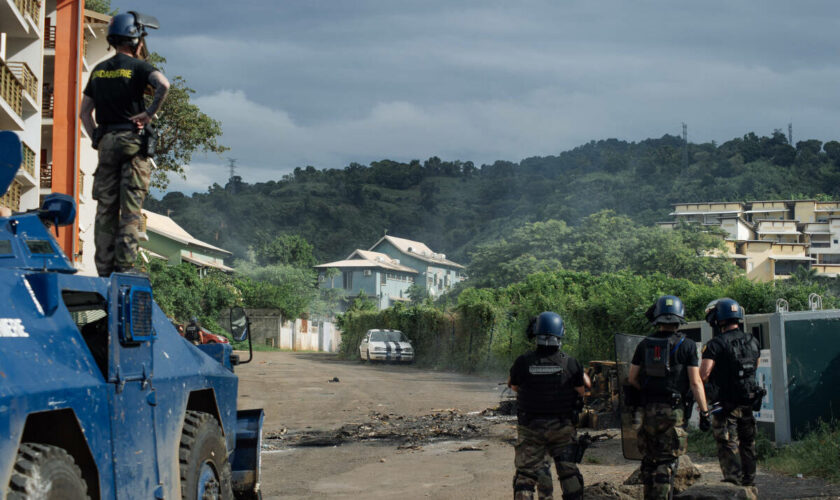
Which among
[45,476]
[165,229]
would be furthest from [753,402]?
[165,229]

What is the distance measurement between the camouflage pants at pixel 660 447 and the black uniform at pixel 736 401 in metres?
1.32

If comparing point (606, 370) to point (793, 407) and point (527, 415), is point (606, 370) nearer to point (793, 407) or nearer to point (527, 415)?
point (793, 407)

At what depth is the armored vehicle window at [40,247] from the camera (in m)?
4.21

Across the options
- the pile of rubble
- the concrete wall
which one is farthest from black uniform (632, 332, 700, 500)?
the concrete wall

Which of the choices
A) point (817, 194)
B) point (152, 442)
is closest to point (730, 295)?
point (152, 442)

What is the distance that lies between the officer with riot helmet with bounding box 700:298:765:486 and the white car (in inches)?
1139

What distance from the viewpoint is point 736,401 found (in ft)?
→ 27.8

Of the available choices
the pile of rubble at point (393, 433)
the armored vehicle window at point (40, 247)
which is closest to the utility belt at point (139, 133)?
the armored vehicle window at point (40, 247)

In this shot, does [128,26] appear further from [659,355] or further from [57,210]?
[659,355]

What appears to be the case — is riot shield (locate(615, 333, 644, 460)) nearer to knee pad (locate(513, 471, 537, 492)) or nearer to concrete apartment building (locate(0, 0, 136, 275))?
knee pad (locate(513, 471, 537, 492))

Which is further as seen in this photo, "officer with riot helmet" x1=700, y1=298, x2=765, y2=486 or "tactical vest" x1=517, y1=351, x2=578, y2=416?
"officer with riot helmet" x1=700, y1=298, x2=765, y2=486

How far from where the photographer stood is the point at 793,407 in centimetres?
1066

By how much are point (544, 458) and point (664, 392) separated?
1.31 m

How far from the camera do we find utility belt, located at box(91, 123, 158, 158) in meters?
5.56
